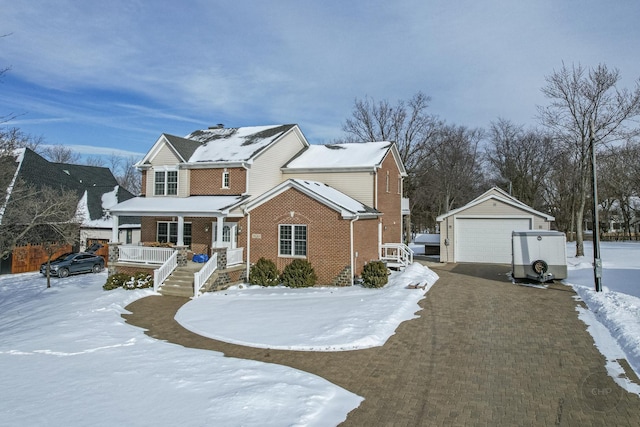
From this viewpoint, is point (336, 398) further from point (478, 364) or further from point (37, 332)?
point (37, 332)

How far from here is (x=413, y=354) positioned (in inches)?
376

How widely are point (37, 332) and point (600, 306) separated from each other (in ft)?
53.2

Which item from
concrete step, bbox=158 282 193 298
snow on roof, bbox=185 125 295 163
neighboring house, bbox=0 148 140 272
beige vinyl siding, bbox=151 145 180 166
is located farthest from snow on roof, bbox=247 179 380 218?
neighboring house, bbox=0 148 140 272

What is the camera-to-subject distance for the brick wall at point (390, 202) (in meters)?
24.1

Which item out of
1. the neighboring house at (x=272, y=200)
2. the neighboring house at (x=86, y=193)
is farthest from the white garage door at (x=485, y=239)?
the neighboring house at (x=86, y=193)

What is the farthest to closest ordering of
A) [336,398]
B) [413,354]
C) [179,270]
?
[179,270]
[413,354]
[336,398]

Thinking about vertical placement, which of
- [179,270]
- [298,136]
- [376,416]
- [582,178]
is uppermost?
[298,136]

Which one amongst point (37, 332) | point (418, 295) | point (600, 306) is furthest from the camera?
point (418, 295)

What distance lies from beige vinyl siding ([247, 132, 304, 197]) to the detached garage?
9.85 metres

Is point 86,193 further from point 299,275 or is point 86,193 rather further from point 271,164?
point 299,275

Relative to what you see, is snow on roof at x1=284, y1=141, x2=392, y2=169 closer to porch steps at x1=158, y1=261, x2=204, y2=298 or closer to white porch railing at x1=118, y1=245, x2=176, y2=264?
white porch railing at x1=118, y1=245, x2=176, y2=264

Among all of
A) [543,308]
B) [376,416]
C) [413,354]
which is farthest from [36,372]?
[543,308]

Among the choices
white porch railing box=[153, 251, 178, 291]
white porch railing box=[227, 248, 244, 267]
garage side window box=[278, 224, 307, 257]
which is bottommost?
white porch railing box=[153, 251, 178, 291]

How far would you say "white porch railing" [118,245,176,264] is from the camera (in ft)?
64.3
